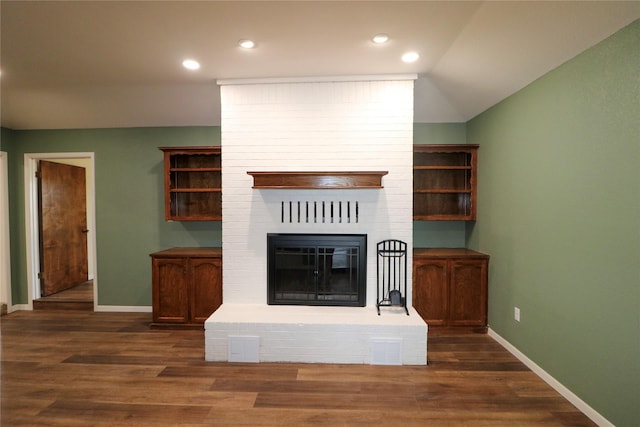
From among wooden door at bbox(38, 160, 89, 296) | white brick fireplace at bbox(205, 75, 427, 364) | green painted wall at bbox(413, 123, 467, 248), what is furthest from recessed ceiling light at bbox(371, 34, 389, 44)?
wooden door at bbox(38, 160, 89, 296)

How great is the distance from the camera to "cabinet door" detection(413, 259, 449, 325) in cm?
361

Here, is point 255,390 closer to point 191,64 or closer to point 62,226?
point 191,64

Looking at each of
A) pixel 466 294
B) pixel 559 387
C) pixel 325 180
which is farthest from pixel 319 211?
pixel 559 387

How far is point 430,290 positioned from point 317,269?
134cm

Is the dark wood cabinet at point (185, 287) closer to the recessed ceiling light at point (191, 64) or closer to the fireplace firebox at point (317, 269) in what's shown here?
the fireplace firebox at point (317, 269)

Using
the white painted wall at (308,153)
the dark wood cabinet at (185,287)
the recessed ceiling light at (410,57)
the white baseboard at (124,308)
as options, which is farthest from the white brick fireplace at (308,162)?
Answer: the white baseboard at (124,308)

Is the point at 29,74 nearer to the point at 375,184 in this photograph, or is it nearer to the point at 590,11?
the point at 375,184

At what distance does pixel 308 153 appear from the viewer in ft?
10.8

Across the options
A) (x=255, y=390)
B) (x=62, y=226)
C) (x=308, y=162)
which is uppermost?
(x=308, y=162)

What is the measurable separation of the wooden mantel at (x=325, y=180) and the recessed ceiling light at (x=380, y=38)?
1.10 meters

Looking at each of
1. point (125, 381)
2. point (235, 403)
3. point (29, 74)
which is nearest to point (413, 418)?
point (235, 403)

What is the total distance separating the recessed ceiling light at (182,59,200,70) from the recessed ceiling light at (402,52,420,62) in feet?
6.04

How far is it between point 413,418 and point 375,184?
1.90 m

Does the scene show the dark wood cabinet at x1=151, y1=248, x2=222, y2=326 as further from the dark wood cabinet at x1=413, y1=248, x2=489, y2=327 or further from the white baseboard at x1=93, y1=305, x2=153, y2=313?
the dark wood cabinet at x1=413, y1=248, x2=489, y2=327
